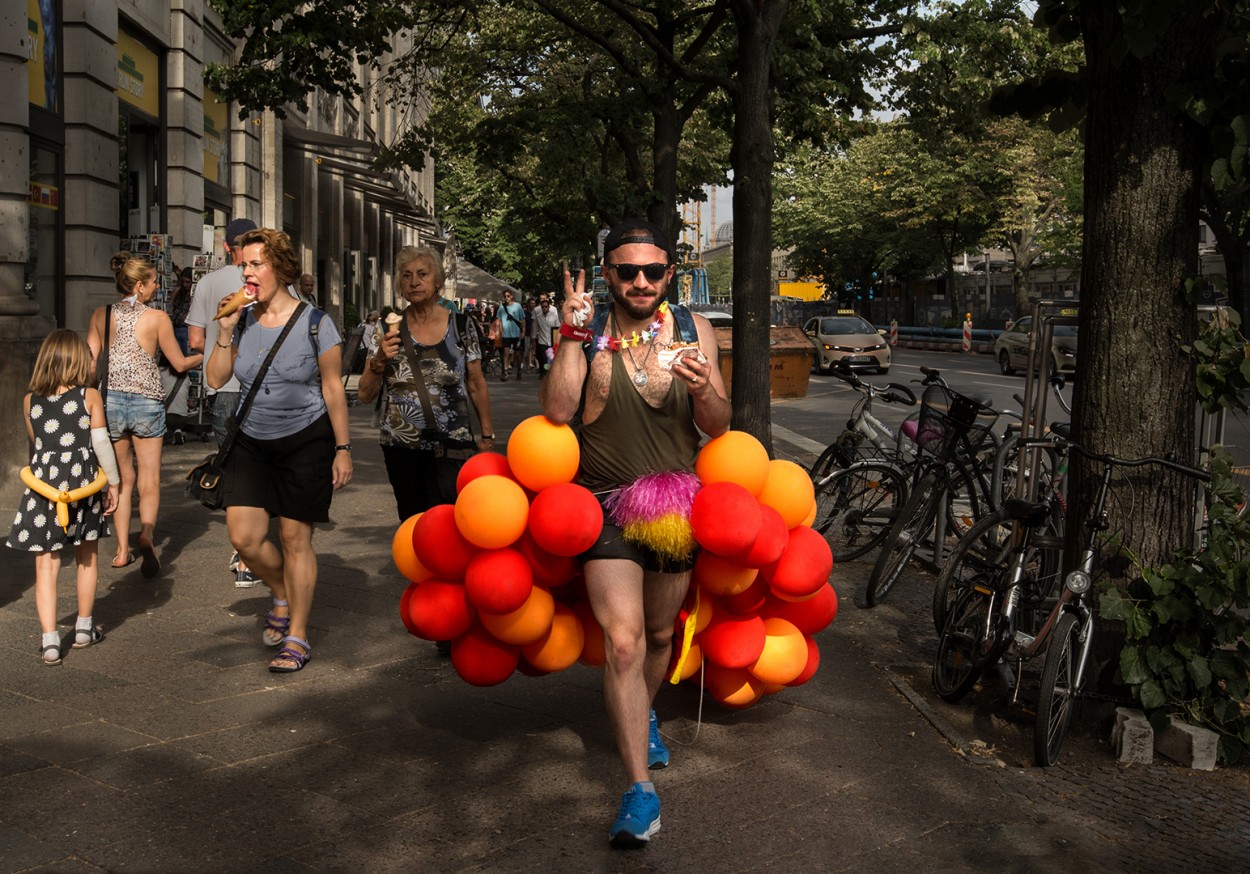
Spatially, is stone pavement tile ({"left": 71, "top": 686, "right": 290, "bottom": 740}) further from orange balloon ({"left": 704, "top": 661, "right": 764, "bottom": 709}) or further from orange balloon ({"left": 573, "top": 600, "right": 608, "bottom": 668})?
orange balloon ({"left": 704, "top": 661, "right": 764, "bottom": 709})

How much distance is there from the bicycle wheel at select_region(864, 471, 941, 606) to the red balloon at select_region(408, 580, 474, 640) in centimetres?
339

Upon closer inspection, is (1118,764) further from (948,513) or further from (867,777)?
(948,513)

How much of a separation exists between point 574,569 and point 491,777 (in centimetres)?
75

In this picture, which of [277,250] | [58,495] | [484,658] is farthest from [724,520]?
[58,495]

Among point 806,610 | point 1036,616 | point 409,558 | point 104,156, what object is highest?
point 104,156

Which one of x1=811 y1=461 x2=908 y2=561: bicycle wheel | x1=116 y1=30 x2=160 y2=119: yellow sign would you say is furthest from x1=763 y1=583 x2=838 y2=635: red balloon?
x1=116 y1=30 x2=160 y2=119: yellow sign

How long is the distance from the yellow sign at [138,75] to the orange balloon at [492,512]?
13436mm

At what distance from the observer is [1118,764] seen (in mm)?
5332

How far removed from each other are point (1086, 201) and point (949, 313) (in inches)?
2523

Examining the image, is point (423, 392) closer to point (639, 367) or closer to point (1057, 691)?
point (639, 367)

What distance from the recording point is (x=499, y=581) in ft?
15.4

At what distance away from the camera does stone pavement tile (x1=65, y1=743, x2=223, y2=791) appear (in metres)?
4.74

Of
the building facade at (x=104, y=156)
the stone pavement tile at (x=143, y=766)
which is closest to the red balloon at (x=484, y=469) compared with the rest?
the stone pavement tile at (x=143, y=766)

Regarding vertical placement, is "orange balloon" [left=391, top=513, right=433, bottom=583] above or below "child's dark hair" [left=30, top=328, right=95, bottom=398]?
below
